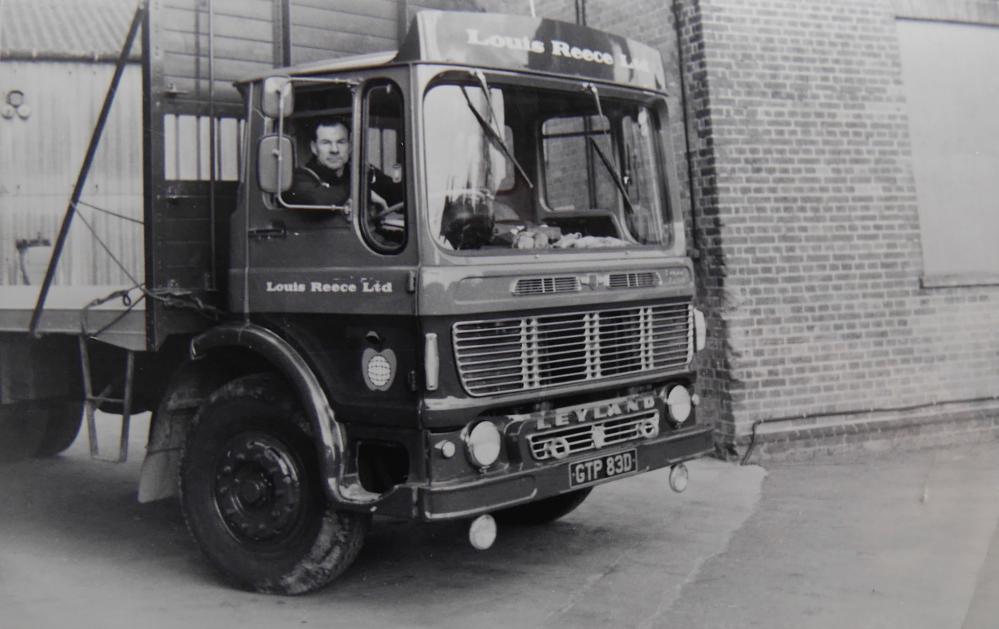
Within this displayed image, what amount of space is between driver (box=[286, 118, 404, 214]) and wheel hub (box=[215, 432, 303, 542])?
121cm

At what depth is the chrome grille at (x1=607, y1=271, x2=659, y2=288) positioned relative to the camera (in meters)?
5.09

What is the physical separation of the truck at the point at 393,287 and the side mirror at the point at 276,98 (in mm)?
11

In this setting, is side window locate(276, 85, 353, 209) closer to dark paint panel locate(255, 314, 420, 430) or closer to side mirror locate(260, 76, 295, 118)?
side mirror locate(260, 76, 295, 118)

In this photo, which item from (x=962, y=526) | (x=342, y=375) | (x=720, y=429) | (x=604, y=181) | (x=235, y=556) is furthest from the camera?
(x=720, y=429)

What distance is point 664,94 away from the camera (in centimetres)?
558

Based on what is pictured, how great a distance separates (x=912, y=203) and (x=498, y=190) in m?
4.88

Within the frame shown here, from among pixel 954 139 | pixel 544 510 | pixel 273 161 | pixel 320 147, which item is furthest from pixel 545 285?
pixel 954 139

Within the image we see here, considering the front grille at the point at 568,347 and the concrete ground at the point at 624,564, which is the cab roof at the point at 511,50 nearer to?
the front grille at the point at 568,347

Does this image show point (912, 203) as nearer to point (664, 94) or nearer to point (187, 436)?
point (664, 94)

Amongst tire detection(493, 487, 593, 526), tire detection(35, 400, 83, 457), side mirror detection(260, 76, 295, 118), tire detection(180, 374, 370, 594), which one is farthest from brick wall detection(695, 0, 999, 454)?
tire detection(35, 400, 83, 457)

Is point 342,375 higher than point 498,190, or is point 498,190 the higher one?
point 498,190

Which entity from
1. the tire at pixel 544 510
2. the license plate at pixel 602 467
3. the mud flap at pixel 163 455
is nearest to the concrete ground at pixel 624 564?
the tire at pixel 544 510

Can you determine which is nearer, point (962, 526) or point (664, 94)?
point (664, 94)

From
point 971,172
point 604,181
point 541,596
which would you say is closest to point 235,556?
point 541,596
